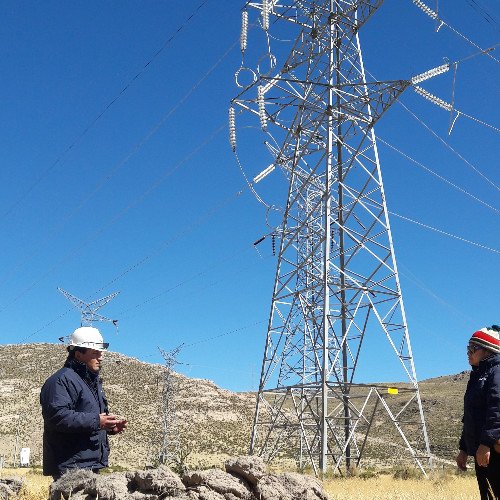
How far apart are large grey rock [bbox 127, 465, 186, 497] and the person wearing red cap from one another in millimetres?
2173

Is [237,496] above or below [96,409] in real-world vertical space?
below

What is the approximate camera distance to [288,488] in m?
4.75

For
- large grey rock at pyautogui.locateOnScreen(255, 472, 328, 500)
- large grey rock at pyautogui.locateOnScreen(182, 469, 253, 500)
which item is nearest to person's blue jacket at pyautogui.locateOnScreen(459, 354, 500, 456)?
large grey rock at pyautogui.locateOnScreen(255, 472, 328, 500)

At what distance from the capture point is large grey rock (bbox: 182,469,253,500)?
14.7 feet

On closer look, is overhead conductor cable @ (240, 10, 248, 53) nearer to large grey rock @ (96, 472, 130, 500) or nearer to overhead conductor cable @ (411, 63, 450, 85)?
overhead conductor cable @ (411, 63, 450, 85)

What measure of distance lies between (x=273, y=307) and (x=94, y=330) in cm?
1100

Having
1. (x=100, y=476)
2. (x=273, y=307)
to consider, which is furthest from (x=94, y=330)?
(x=273, y=307)

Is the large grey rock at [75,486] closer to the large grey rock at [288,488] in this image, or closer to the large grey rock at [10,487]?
the large grey rock at [10,487]

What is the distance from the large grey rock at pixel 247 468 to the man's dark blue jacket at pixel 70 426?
108cm

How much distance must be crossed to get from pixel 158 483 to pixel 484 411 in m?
2.46

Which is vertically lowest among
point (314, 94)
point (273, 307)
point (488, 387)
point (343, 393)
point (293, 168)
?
point (488, 387)

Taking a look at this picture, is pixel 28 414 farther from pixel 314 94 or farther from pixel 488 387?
pixel 488 387

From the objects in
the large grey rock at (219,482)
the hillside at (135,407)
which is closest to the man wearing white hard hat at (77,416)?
the large grey rock at (219,482)

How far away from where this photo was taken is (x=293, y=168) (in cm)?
1670
